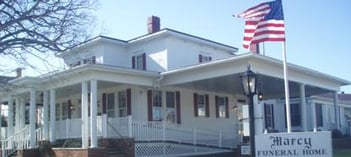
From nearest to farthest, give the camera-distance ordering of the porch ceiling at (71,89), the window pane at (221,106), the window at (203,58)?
the porch ceiling at (71,89) → the window at (203,58) → the window pane at (221,106)

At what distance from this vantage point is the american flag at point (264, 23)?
16141mm

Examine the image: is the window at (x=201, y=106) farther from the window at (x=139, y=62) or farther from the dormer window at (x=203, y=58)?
the window at (x=139, y=62)

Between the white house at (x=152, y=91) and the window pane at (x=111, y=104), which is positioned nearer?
the white house at (x=152, y=91)

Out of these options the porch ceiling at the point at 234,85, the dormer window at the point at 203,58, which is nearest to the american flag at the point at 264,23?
the porch ceiling at the point at 234,85

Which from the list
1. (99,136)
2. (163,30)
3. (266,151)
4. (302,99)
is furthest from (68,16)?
(302,99)

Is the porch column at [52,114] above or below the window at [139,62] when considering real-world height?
below

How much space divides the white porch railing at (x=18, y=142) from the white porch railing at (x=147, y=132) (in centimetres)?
113

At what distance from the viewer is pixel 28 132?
25.0 metres

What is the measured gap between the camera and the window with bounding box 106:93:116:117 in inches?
1012

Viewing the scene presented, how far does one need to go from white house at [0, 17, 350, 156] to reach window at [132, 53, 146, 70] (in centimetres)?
6

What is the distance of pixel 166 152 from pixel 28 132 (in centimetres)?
775

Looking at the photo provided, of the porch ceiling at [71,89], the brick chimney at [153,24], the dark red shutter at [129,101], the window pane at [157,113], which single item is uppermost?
the brick chimney at [153,24]

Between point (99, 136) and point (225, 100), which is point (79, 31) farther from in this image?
point (225, 100)


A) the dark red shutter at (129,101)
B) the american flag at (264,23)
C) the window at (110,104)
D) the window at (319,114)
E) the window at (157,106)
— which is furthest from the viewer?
the window at (319,114)
